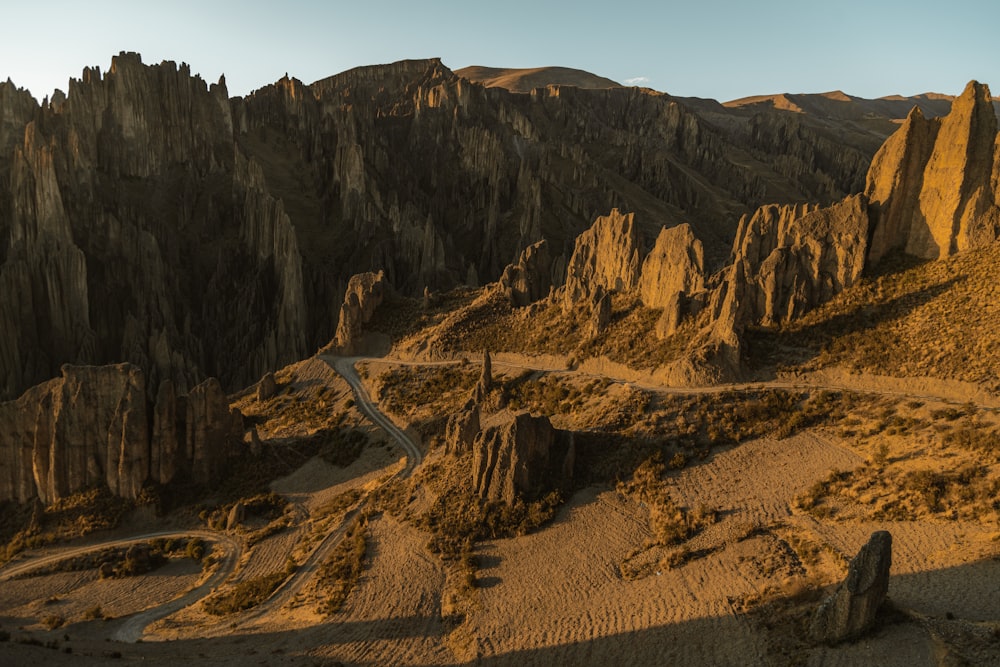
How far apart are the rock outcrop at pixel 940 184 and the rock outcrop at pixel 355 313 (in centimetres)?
4453

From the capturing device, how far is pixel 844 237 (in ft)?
150

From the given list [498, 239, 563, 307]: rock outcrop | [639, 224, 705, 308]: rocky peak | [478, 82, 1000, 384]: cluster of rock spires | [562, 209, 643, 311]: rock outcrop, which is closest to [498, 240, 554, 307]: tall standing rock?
[498, 239, 563, 307]: rock outcrop

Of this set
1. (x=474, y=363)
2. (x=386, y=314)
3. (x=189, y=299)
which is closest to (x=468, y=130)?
(x=189, y=299)

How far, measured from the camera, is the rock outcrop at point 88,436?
45.0 metres

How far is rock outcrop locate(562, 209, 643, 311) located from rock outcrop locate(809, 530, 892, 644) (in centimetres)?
3588

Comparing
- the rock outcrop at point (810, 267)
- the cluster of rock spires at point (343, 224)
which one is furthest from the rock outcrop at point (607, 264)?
the rock outcrop at point (810, 267)

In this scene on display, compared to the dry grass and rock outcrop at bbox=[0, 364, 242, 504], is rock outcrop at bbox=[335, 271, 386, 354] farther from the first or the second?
the dry grass

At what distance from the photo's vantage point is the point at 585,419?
140 feet

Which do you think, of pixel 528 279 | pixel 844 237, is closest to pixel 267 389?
pixel 528 279

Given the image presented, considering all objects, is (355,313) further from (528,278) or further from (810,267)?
(810,267)

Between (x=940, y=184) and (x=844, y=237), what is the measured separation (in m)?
6.90

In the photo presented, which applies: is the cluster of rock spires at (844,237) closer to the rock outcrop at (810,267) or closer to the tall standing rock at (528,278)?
the rock outcrop at (810,267)

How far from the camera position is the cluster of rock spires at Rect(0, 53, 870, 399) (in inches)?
3460

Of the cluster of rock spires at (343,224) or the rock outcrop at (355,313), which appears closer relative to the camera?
the cluster of rock spires at (343,224)
